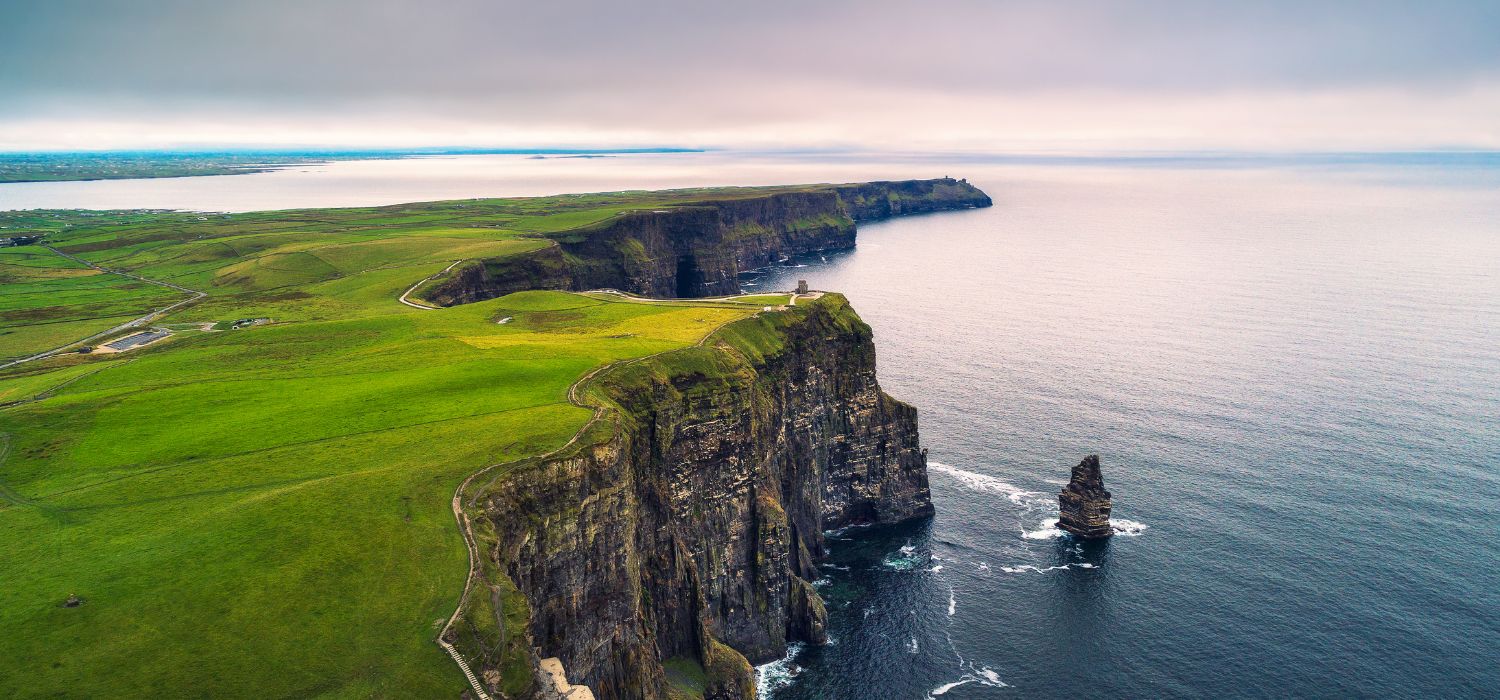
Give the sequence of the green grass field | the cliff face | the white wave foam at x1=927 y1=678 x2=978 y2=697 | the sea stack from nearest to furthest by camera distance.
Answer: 1. the green grass field
2. the cliff face
3. the white wave foam at x1=927 y1=678 x2=978 y2=697
4. the sea stack

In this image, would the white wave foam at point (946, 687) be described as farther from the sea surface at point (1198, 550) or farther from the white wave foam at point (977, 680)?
the sea surface at point (1198, 550)

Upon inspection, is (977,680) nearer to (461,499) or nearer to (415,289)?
(461,499)

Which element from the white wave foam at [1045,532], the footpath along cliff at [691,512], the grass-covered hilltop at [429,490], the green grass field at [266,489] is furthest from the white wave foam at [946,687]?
the green grass field at [266,489]

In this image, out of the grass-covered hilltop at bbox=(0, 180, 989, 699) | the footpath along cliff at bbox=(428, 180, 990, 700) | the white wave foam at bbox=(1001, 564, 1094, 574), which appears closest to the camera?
the grass-covered hilltop at bbox=(0, 180, 989, 699)

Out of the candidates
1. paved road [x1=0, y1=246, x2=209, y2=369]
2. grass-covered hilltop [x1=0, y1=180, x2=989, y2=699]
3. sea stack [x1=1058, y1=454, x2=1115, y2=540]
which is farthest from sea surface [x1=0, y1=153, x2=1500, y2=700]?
paved road [x1=0, y1=246, x2=209, y2=369]

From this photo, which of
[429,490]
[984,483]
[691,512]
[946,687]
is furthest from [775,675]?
[984,483]

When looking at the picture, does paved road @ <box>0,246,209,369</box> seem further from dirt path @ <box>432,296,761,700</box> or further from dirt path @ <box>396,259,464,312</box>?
dirt path @ <box>432,296,761,700</box>

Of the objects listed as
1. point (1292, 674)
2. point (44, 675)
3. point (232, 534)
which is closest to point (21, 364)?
point (232, 534)
